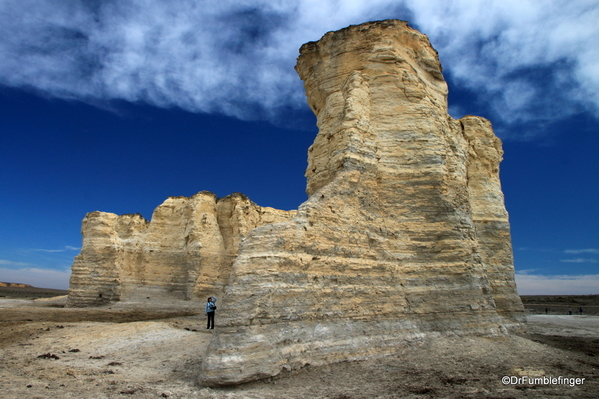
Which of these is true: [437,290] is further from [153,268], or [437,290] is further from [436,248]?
[153,268]

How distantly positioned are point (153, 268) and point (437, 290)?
2038 centimetres

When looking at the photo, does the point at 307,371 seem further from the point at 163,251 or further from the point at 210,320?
the point at 163,251

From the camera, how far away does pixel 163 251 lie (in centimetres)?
2467

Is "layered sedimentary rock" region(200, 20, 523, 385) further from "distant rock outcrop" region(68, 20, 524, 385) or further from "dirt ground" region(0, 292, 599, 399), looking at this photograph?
"dirt ground" region(0, 292, 599, 399)

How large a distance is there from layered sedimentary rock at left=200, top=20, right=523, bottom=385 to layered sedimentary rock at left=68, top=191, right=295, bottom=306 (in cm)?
1512

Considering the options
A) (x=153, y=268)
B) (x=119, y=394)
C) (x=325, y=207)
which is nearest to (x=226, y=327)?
(x=119, y=394)

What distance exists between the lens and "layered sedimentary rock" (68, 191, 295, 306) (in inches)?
904

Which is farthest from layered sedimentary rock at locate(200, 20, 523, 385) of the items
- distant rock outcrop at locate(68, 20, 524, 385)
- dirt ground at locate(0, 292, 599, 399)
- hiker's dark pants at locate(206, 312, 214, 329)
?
hiker's dark pants at locate(206, 312, 214, 329)

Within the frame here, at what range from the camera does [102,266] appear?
23.1m

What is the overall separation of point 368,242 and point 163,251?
1954 centimetres

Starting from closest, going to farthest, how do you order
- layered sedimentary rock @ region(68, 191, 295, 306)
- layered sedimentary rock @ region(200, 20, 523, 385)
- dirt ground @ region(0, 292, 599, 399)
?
dirt ground @ region(0, 292, 599, 399) → layered sedimentary rock @ region(200, 20, 523, 385) → layered sedimentary rock @ region(68, 191, 295, 306)

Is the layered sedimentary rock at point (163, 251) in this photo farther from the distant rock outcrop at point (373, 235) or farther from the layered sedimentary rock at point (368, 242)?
the layered sedimentary rock at point (368, 242)

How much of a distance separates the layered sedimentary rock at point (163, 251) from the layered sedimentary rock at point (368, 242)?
49.6 feet

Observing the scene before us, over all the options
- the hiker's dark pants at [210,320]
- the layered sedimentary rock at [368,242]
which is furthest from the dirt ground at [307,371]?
the hiker's dark pants at [210,320]
